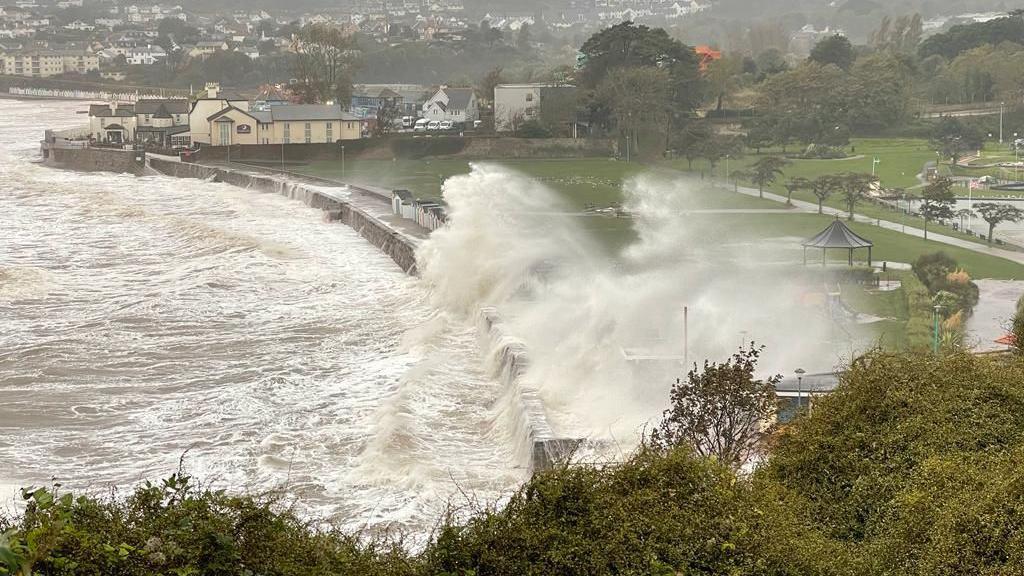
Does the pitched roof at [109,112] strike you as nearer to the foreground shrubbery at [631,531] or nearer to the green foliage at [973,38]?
the green foliage at [973,38]

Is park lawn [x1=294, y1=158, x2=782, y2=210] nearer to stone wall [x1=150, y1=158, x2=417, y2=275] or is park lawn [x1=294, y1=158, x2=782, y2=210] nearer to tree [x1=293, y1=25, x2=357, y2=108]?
stone wall [x1=150, y1=158, x2=417, y2=275]

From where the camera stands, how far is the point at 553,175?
37.6m

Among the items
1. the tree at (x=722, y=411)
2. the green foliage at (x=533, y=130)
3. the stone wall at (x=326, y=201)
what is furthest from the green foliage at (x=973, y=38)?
the tree at (x=722, y=411)

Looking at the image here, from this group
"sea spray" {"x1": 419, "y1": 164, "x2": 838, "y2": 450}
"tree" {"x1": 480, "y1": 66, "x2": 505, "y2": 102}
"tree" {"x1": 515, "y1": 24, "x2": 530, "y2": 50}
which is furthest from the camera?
"tree" {"x1": 515, "y1": 24, "x2": 530, "y2": 50}

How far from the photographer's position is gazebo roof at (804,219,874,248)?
20.9 meters

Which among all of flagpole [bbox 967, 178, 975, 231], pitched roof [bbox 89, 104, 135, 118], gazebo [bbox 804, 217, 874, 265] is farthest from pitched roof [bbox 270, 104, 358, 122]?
gazebo [bbox 804, 217, 874, 265]

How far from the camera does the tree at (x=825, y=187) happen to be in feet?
95.5

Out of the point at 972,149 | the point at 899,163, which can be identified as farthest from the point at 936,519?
the point at 972,149

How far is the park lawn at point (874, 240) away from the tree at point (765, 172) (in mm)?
4796

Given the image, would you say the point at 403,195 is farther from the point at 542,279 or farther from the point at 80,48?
the point at 80,48

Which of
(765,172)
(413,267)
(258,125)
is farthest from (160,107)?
(413,267)

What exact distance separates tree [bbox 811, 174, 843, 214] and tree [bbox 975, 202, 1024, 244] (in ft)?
12.6

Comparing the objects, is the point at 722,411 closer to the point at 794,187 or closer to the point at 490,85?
the point at 794,187

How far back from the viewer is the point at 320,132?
45.0 meters
